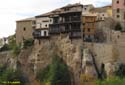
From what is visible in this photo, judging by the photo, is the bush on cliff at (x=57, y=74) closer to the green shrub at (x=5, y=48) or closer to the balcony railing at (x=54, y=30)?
the balcony railing at (x=54, y=30)

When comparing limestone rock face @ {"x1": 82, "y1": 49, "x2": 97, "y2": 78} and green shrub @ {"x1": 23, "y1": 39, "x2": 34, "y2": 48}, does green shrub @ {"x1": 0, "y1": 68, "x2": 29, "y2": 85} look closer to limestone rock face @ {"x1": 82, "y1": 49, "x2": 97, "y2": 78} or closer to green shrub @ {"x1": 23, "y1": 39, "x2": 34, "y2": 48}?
green shrub @ {"x1": 23, "y1": 39, "x2": 34, "y2": 48}

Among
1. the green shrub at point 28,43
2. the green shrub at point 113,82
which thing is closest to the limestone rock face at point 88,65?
the green shrub at point 113,82

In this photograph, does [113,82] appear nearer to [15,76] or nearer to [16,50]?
[15,76]

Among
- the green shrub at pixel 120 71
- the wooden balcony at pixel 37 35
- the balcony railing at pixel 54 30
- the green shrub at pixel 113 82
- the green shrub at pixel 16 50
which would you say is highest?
the balcony railing at pixel 54 30

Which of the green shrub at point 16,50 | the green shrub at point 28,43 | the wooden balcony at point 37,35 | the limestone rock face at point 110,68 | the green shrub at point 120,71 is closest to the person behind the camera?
the green shrub at point 120,71

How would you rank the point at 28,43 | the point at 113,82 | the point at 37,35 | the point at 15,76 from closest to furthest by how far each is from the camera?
→ the point at 113,82, the point at 15,76, the point at 37,35, the point at 28,43

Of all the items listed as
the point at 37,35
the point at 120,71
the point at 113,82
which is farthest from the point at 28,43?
the point at 113,82

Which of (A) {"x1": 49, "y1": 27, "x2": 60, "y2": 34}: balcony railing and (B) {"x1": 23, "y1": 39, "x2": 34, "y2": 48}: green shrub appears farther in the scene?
(B) {"x1": 23, "y1": 39, "x2": 34, "y2": 48}: green shrub

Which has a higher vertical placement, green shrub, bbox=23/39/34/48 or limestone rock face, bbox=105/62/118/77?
green shrub, bbox=23/39/34/48

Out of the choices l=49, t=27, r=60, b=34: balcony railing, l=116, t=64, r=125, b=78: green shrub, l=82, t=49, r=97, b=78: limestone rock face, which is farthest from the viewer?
l=49, t=27, r=60, b=34: balcony railing

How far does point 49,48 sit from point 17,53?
5.91 metres

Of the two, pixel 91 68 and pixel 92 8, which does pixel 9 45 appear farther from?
pixel 91 68

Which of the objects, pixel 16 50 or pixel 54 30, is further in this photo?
pixel 16 50

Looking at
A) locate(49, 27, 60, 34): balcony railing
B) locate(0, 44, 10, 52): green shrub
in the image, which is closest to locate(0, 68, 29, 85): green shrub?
locate(49, 27, 60, 34): balcony railing
